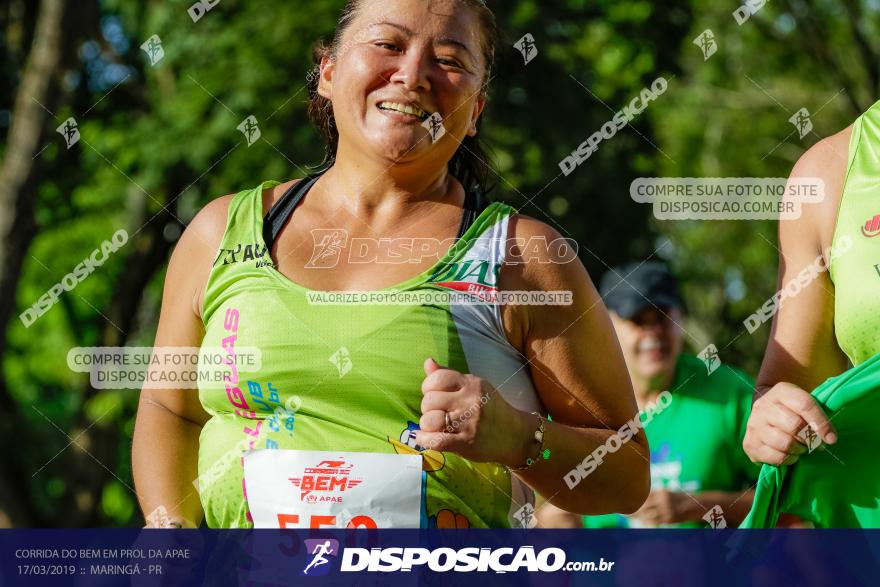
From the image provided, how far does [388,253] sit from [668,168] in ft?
29.7

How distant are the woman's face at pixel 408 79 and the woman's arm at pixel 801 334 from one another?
0.71 m

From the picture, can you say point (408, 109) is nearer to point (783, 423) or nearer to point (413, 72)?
point (413, 72)

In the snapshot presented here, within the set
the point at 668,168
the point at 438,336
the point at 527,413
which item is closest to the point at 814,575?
the point at 527,413

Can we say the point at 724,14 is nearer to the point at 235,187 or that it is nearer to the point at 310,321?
the point at 235,187

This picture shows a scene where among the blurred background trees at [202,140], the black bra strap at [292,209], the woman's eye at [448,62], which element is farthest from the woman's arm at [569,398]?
the blurred background trees at [202,140]

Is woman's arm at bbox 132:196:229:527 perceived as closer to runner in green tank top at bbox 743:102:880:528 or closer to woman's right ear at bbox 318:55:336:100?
woman's right ear at bbox 318:55:336:100

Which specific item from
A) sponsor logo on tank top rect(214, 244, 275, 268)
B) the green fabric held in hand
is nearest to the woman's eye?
sponsor logo on tank top rect(214, 244, 275, 268)

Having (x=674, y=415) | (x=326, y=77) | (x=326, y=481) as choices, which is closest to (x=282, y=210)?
(x=326, y=77)

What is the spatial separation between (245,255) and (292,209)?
18 centimetres

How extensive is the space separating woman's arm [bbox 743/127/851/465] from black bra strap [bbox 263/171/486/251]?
25.1 inches

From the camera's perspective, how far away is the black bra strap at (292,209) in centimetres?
247

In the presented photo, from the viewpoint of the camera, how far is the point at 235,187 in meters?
8.38

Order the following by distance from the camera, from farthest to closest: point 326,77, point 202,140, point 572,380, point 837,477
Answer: point 202,140 < point 326,77 < point 837,477 < point 572,380

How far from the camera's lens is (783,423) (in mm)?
2355
